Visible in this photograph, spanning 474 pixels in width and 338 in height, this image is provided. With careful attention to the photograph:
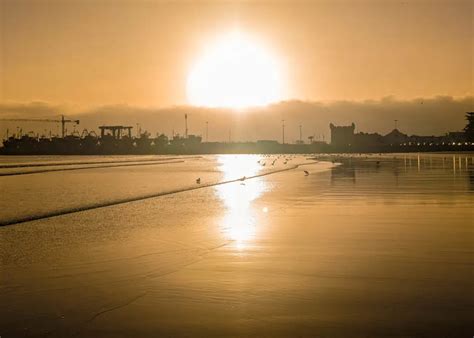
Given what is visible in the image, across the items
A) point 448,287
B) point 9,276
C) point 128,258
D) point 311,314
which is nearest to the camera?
point 311,314

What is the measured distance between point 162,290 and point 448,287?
4.39 metres

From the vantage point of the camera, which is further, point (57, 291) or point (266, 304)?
point (57, 291)

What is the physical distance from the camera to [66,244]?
14.4m

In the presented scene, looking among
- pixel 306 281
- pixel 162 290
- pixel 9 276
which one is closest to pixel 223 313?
pixel 162 290

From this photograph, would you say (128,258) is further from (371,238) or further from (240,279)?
(371,238)

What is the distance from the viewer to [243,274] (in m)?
10.4

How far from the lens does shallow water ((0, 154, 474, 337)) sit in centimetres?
733

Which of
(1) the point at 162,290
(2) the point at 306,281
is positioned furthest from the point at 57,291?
(2) the point at 306,281

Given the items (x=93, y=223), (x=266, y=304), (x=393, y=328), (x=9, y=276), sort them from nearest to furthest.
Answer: (x=393, y=328)
(x=266, y=304)
(x=9, y=276)
(x=93, y=223)

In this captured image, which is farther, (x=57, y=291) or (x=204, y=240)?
(x=204, y=240)

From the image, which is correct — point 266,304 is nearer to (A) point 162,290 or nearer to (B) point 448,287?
(A) point 162,290

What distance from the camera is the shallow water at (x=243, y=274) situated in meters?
7.33

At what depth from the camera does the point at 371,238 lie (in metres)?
14.4

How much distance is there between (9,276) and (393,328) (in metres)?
6.84
